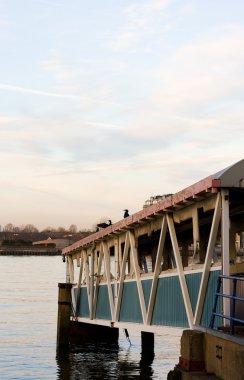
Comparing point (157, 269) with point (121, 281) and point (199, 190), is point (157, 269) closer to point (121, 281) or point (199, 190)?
point (199, 190)

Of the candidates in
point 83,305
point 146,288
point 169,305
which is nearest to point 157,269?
point 169,305

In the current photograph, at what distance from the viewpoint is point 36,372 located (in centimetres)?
3022

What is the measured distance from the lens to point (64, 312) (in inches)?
1243

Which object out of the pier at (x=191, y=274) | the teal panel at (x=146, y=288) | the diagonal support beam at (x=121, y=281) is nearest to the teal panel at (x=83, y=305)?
the pier at (x=191, y=274)

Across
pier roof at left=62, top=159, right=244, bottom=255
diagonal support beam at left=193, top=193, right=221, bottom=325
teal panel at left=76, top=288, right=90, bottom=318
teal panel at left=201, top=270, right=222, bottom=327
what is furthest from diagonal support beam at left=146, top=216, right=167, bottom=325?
teal panel at left=76, top=288, right=90, bottom=318

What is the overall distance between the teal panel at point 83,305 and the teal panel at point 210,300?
14371mm

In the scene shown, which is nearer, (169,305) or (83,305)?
(169,305)

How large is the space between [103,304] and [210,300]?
11849 mm

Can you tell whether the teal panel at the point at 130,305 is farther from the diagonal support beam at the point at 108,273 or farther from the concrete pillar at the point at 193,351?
the concrete pillar at the point at 193,351

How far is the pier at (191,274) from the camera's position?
605 inches

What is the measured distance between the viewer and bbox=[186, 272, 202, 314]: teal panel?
17.4 m

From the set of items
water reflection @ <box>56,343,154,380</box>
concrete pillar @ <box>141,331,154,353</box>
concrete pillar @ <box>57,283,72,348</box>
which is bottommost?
water reflection @ <box>56,343,154,380</box>

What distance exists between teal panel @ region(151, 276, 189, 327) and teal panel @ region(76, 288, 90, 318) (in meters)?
10.4

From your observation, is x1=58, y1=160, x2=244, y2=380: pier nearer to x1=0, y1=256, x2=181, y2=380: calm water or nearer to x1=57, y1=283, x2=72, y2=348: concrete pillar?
x1=0, y1=256, x2=181, y2=380: calm water
